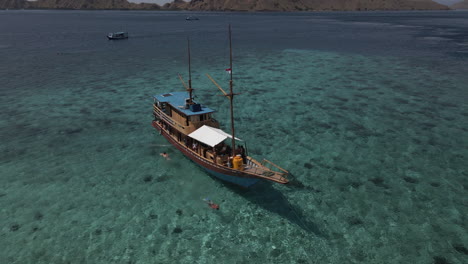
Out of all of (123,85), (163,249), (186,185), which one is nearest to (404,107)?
(186,185)

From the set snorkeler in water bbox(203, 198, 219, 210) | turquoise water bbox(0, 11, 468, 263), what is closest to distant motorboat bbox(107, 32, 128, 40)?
turquoise water bbox(0, 11, 468, 263)

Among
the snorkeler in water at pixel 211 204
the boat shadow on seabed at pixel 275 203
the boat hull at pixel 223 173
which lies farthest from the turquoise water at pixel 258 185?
the boat hull at pixel 223 173

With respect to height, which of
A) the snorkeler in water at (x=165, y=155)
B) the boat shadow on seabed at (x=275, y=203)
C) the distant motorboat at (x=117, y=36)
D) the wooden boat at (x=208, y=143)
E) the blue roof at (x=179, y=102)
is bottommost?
the boat shadow on seabed at (x=275, y=203)

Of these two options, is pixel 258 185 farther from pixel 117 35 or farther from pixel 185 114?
pixel 117 35

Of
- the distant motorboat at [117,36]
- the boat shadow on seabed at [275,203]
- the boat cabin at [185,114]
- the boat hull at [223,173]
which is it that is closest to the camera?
the boat shadow on seabed at [275,203]

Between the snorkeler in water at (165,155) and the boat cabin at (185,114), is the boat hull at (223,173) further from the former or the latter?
the boat cabin at (185,114)

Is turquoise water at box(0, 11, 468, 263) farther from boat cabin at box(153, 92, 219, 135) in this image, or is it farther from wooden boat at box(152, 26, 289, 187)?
boat cabin at box(153, 92, 219, 135)

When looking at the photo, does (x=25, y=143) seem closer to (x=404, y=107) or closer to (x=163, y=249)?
(x=163, y=249)
